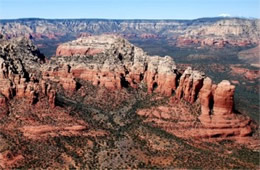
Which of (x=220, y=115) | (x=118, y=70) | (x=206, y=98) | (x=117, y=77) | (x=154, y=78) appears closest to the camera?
(x=220, y=115)

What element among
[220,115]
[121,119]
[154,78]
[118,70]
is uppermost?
[118,70]

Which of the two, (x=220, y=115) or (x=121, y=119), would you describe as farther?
(x=121, y=119)

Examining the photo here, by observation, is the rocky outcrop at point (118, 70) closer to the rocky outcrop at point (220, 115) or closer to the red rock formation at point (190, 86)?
the red rock formation at point (190, 86)

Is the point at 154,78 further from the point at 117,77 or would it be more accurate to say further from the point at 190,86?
the point at 190,86

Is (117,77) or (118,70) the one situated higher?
(118,70)

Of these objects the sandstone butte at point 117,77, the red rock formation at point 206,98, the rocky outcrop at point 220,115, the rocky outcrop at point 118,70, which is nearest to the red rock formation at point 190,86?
the sandstone butte at point 117,77

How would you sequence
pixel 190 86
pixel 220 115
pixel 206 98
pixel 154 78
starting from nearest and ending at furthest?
pixel 220 115, pixel 206 98, pixel 190 86, pixel 154 78

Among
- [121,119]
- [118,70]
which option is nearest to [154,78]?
[118,70]

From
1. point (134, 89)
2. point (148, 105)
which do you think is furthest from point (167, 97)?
point (134, 89)

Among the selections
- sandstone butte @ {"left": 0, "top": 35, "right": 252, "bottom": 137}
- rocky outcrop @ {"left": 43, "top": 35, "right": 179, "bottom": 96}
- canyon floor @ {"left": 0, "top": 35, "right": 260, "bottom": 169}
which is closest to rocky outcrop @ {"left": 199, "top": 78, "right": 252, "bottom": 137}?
sandstone butte @ {"left": 0, "top": 35, "right": 252, "bottom": 137}
